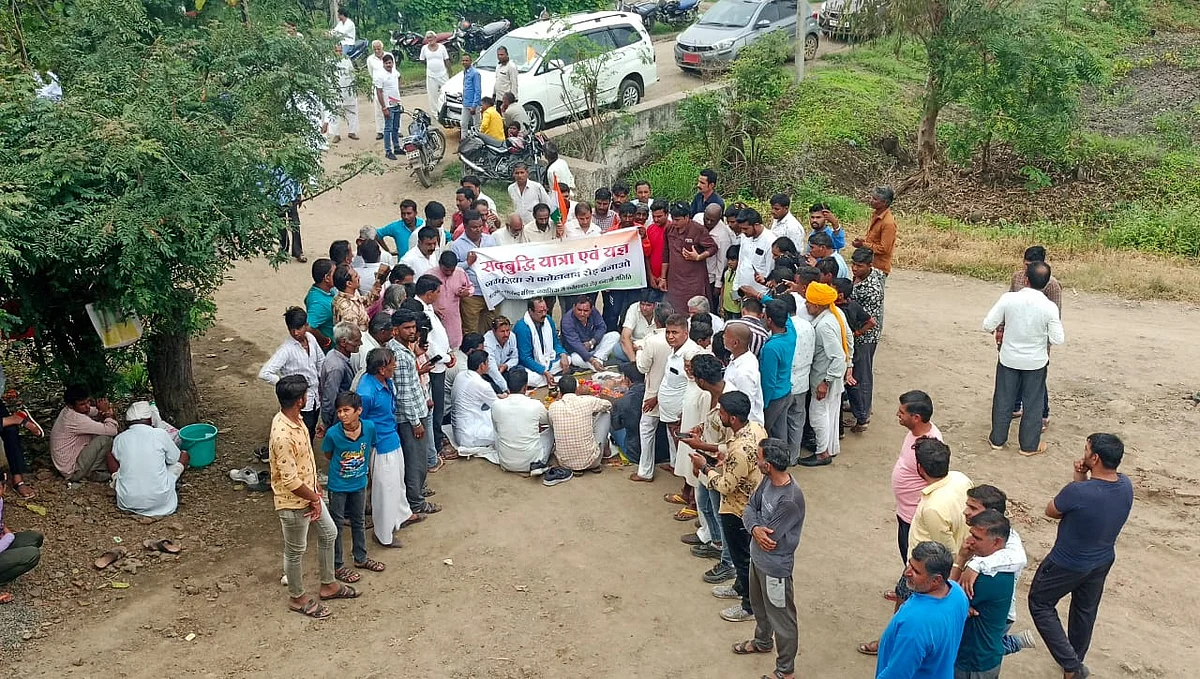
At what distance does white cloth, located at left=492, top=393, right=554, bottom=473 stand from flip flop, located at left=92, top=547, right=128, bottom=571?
2.89m

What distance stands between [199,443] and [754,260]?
5.11 metres

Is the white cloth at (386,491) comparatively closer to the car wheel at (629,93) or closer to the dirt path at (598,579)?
the dirt path at (598,579)

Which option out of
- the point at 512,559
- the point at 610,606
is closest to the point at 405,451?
the point at 512,559

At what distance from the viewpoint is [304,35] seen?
869cm

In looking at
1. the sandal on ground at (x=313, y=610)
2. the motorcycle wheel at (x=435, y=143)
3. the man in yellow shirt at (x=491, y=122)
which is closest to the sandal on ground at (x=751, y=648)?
the sandal on ground at (x=313, y=610)

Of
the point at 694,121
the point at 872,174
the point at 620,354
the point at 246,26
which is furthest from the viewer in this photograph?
the point at 872,174

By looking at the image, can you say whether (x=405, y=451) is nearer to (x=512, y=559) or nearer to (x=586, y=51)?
(x=512, y=559)

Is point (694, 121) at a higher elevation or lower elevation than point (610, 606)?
higher

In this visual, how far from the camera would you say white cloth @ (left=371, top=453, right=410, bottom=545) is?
7.27m

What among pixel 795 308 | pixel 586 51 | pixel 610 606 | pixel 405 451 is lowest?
pixel 610 606

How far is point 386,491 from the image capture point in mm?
7340

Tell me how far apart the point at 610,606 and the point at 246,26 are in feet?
18.2

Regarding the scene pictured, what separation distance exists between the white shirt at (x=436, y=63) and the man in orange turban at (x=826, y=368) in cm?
1120

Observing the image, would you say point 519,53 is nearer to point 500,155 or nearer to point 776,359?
point 500,155
